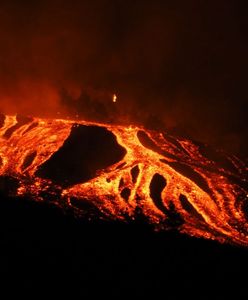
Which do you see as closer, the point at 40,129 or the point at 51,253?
the point at 51,253

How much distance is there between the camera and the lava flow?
Answer: 17.5 meters

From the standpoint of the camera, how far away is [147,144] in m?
27.4

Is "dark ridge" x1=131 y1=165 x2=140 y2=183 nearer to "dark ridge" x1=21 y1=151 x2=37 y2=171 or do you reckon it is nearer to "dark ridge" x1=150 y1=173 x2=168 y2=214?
"dark ridge" x1=150 y1=173 x2=168 y2=214

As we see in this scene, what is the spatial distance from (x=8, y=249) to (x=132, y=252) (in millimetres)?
3575

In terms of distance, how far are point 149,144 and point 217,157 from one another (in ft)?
12.0

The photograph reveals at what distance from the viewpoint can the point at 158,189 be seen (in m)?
20.1

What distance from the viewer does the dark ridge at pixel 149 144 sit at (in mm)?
25847

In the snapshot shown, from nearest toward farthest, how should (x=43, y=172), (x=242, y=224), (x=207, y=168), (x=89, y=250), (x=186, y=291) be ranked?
(x=186, y=291)
(x=89, y=250)
(x=242, y=224)
(x=43, y=172)
(x=207, y=168)

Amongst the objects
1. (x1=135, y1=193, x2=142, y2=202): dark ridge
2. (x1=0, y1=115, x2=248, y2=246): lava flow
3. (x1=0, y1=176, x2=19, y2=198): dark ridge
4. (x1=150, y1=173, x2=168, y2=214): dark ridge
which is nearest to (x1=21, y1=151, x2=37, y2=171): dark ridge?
(x1=0, y1=115, x2=248, y2=246): lava flow

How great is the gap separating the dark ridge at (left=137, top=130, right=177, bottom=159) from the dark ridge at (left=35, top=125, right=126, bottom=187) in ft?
5.62

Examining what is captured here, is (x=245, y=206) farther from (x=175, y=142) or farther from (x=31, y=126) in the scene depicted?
(x=31, y=126)

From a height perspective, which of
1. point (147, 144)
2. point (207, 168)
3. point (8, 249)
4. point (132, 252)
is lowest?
point (132, 252)

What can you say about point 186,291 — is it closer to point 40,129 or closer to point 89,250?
point 89,250

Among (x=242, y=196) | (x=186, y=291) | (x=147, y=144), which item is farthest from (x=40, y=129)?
(x=186, y=291)
